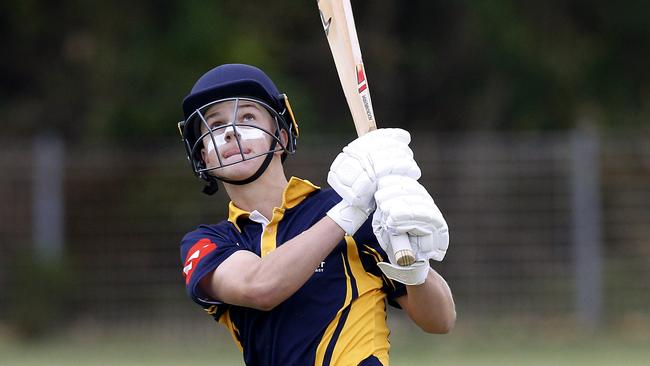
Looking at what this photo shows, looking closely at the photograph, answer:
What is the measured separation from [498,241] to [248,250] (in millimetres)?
9701

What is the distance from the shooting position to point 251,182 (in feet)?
12.4

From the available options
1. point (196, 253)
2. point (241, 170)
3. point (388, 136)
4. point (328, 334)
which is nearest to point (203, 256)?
point (196, 253)

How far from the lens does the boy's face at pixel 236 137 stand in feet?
12.2

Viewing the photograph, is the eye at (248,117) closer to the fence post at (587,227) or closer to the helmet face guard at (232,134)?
the helmet face guard at (232,134)

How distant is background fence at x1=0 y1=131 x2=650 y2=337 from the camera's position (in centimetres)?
1286

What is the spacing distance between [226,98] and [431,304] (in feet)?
2.86

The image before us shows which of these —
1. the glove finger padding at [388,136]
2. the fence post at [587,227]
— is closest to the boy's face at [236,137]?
the glove finger padding at [388,136]

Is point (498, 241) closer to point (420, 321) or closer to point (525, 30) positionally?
point (525, 30)

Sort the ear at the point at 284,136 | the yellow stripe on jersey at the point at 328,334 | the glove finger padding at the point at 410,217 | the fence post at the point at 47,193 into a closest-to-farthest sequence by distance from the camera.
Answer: the glove finger padding at the point at 410,217
the yellow stripe on jersey at the point at 328,334
the ear at the point at 284,136
the fence post at the point at 47,193

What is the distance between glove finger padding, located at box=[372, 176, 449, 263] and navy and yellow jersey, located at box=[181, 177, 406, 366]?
29 centimetres

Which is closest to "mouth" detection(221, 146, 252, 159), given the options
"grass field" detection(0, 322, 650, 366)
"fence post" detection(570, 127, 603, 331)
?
"grass field" detection(0, 322, 650, 366)

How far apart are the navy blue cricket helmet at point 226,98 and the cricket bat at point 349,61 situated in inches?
8.6

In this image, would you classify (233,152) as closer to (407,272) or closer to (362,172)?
(362,172)

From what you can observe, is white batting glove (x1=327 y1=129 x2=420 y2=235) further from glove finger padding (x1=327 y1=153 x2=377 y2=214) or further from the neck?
the neck
